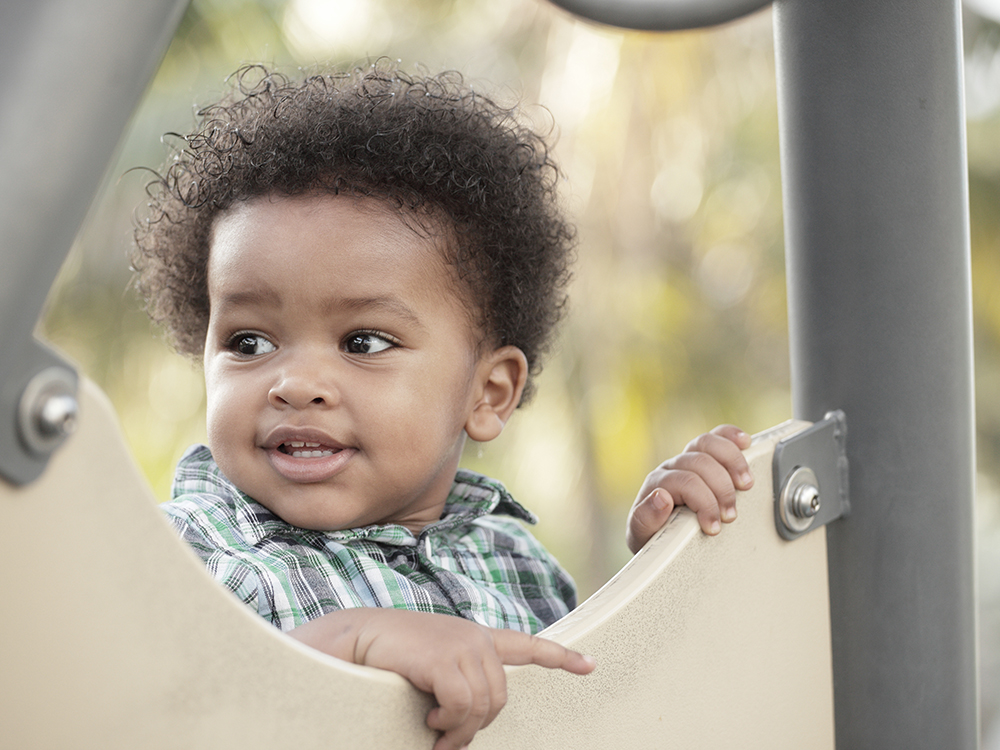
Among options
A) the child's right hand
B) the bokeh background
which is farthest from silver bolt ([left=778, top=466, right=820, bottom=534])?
the bokeh background

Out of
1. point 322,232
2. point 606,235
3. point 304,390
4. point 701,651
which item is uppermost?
point 606,235

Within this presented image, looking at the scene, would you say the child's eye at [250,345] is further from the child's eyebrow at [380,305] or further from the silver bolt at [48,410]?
the silver bolt at [48,410]

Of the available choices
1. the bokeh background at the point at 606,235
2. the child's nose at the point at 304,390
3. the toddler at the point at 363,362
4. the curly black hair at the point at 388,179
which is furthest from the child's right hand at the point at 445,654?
the bokeh background at the point at 606,235

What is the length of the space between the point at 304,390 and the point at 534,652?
44 cm

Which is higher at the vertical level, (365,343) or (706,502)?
(365,343)

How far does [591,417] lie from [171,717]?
482 centimetres

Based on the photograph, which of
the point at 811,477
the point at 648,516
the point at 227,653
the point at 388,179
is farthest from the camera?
the point at 388,179

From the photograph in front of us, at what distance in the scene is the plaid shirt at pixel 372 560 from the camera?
884mm

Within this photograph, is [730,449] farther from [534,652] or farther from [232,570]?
[232,570]

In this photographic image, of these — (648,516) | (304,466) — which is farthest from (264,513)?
(648,516)

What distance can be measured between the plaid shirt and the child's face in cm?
4

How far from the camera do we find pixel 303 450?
98 centimetres

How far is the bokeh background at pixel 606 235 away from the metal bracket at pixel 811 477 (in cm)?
429

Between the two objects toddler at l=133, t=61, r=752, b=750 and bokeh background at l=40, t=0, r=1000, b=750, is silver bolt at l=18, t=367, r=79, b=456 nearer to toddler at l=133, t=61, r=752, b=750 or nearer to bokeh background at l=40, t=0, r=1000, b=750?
toddler at l=133, t=61, r=752, b=750
